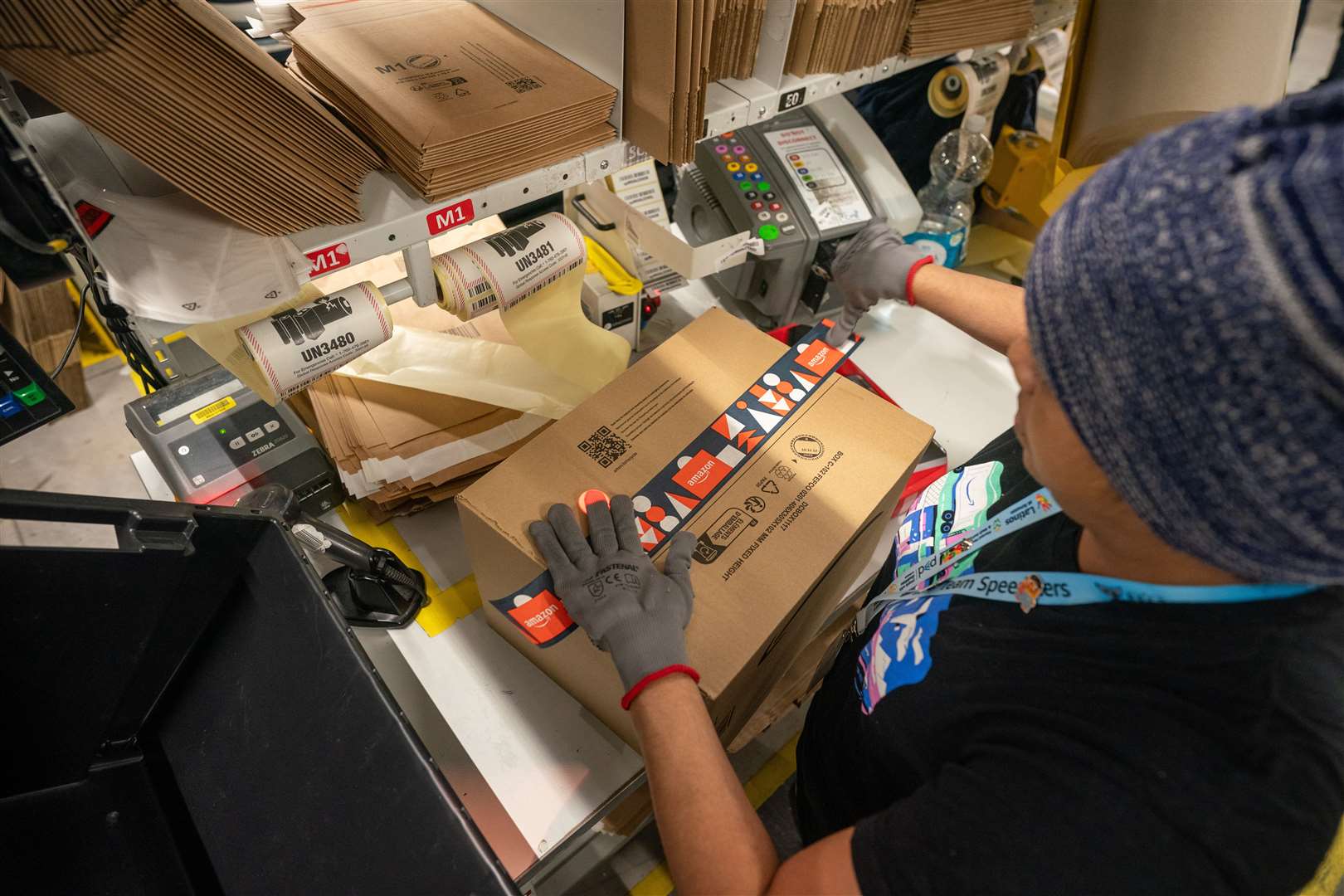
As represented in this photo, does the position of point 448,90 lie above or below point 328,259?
above

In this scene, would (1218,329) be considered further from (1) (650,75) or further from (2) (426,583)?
(2) (426,583)

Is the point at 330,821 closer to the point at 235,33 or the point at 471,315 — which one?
the point at 471,315

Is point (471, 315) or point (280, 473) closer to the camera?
point (471, 315)

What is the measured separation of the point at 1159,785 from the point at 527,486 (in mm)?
762

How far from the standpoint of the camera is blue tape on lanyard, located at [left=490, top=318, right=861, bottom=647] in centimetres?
89

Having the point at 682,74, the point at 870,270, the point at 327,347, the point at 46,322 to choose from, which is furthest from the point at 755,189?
the point at 46,322

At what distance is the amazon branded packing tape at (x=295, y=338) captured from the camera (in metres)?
0.89

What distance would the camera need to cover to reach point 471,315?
105cm

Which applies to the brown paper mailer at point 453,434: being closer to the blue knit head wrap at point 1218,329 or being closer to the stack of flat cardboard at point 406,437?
the stack of flat cardboard at point 406,437

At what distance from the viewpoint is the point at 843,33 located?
45.3 inches

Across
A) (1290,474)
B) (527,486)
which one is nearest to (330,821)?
(527,486)

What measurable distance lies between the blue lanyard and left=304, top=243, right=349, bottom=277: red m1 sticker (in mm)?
857

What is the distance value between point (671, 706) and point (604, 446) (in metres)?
0.40

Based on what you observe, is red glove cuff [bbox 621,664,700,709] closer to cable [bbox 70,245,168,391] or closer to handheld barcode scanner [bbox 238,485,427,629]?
handheld barcode scanner [bbox 238,485,427,629]
